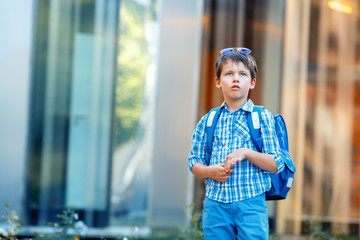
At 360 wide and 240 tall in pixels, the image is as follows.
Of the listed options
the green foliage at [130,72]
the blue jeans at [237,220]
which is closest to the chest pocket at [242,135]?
the blue jeans at [237,220]

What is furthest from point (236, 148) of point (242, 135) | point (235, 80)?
point (235, 80)

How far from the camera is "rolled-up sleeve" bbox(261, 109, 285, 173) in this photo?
2.71 metres

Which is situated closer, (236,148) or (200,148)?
(236,148)

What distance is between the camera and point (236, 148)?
2742 mm

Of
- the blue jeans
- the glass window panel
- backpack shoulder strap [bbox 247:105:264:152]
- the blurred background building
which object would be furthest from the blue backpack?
the glass window panel

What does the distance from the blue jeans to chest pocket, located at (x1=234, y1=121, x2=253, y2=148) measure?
0.25 meters

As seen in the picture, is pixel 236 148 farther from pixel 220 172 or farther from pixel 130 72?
pixel 130 72

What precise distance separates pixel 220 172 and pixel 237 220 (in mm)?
251

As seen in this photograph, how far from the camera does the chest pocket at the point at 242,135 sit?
108 inches

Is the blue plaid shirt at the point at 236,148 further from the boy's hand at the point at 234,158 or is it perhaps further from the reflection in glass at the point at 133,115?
the reflection in glass at the point at 133,115

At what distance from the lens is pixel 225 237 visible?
270cm

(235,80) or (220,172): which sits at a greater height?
(235,80)

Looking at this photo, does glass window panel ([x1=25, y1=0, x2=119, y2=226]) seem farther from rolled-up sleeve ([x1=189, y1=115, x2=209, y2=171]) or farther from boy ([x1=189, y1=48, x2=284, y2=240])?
boy ([x1=189, y1=48, x2=284, y2=240])

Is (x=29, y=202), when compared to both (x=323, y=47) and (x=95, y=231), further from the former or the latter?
(x=323, y=47)
